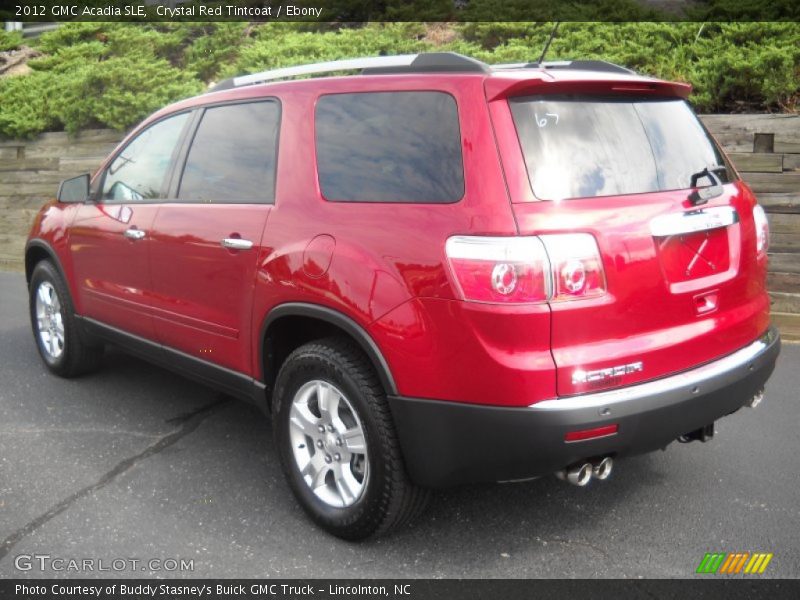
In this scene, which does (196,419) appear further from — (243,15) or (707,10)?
(243,15)

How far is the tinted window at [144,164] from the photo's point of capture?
14.0 ft

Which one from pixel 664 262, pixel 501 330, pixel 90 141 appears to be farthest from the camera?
pixel 90 141

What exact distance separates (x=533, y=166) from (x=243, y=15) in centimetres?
994

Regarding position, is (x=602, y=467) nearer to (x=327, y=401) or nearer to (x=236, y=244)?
(x=327, y=401)

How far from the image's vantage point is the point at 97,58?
11766mm

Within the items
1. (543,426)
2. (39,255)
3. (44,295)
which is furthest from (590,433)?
(39,255)

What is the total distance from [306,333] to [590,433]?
1349 mm

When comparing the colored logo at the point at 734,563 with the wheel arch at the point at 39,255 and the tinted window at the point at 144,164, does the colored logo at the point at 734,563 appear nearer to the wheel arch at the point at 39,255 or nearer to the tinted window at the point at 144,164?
the tinted window at the point at 144,164

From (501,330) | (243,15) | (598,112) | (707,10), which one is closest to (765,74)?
(707,10)

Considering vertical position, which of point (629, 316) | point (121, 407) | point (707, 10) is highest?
point (707, 10)

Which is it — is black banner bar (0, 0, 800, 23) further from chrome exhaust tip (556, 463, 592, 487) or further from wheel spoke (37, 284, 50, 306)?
chrome exhaust tip (556, 463, 592, 487)

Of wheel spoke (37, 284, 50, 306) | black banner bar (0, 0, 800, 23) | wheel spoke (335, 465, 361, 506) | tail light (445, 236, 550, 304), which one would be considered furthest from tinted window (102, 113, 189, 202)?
black banner bar (0, 0, 800, 23)

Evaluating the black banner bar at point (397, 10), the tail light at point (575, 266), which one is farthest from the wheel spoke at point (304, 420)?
the black banner bar at point (397, 10)

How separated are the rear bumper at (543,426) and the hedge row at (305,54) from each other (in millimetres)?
4783
